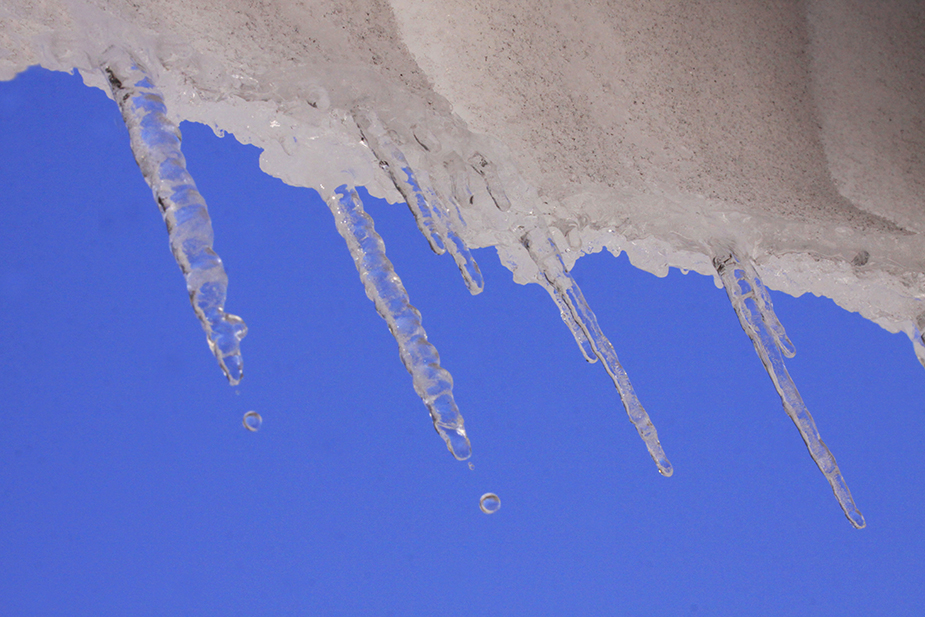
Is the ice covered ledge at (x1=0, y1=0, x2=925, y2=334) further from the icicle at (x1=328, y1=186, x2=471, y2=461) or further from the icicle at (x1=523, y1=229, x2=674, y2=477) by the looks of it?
the icicle at (x1=328, y1=186, x2=471, y2=461)

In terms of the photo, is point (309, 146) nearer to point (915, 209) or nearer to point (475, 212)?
point (475, 212)

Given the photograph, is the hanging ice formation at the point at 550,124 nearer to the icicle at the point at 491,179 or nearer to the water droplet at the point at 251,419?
the icicle at the point at 491,179

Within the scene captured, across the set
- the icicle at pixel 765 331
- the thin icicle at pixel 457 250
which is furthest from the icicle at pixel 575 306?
the icicle at pixel 765 331

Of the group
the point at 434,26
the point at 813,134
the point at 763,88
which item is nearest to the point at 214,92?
the point at 434,26

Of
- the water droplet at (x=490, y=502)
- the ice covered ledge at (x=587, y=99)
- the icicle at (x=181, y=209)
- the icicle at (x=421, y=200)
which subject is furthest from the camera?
the water droplet at (x=490, y=502)

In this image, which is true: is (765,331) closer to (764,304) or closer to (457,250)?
(764,304)

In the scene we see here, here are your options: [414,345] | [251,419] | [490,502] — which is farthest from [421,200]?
[490,502]
